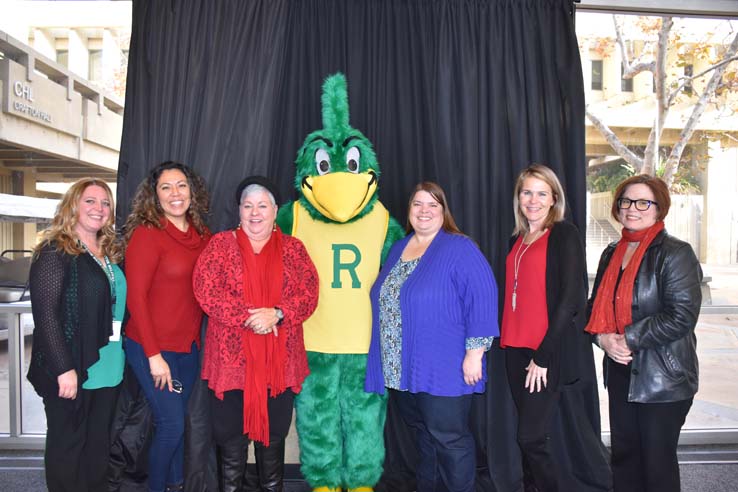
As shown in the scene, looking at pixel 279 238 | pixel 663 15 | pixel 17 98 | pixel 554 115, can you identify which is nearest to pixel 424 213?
pixel 279 238

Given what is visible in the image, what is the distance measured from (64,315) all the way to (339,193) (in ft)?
3.67

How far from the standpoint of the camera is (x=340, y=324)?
7.42ft

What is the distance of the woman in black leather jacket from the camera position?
1.81 meters

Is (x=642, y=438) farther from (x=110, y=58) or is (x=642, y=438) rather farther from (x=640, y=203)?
(x=110, y=58)

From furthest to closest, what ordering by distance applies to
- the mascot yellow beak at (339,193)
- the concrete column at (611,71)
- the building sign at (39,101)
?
the concrete column at (611,71)
the building sign at (39,101)
the mascot yellow beak at (339,193)

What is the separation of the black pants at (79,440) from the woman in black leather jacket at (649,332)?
188 centimetres

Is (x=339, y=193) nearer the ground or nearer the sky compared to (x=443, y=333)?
nearer the sky

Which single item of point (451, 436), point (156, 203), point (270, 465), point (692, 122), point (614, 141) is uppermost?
point (692, 122)

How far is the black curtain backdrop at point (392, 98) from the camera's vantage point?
2.50 metres

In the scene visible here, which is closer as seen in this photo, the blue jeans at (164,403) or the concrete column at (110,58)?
the blue jeans at (164,403)

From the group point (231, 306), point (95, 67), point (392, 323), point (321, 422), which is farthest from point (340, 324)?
point (95, 67)

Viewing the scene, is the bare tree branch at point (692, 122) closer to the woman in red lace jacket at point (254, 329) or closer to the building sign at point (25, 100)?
the woman in red lace jacket at point (254, 329)

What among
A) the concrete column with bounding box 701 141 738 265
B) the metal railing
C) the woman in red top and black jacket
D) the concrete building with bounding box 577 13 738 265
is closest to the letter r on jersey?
the woman in red top and black jacket

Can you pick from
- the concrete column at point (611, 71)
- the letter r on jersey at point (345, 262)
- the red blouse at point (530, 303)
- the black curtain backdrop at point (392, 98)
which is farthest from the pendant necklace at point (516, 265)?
the concrete column at point (611, 71)
